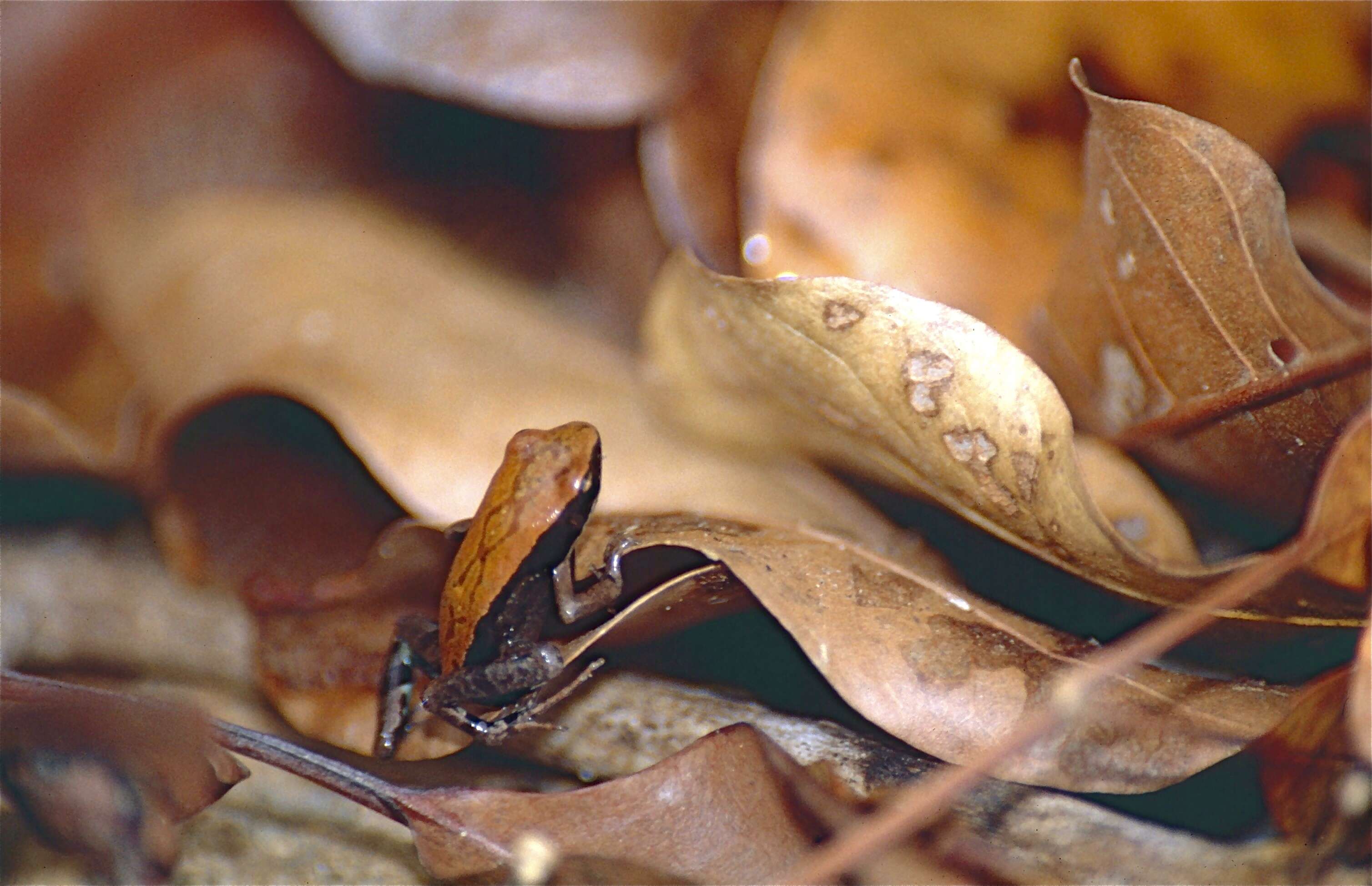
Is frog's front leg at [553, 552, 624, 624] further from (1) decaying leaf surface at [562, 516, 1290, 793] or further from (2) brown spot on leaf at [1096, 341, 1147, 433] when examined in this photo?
(2) brown spot on leaf at [1096, 341, 1147, 433]

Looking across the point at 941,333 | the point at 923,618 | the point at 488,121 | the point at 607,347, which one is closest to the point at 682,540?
the point at 923,618

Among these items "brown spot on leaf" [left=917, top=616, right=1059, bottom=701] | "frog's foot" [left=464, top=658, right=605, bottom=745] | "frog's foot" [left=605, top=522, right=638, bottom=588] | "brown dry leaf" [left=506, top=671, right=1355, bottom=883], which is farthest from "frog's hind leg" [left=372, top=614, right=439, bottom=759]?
"brown spot on leaf" [left=917, top=616, right=1059, bottom=701]

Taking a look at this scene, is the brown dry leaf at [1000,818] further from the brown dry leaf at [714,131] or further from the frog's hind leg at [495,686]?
the brown dry leaf at [714,131]

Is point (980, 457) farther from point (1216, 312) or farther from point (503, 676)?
point (503, 676)

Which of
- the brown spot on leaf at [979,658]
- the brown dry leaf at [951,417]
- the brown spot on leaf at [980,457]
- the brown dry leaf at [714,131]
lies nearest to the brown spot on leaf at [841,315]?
the brown dry leaf at [951,417]

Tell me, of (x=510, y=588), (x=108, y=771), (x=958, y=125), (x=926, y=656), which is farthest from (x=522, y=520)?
(x=958, y=125)

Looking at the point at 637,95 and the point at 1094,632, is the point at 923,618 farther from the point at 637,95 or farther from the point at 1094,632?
the point at 637,95
